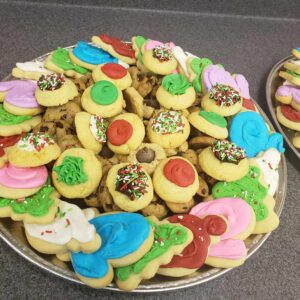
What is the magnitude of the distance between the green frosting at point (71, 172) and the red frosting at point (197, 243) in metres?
0.22

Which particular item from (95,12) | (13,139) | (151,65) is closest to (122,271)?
(13,139)

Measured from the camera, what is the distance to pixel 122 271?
2.49ft

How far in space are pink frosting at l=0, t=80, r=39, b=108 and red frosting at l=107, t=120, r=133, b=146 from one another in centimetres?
23

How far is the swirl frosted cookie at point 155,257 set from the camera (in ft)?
2.44

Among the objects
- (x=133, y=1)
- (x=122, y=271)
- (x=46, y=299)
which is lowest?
(x=46, y=299)

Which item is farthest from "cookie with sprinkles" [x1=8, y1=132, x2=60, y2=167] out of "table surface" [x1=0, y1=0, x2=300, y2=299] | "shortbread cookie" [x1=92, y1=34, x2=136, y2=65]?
"table surface" [x1=0, y1=0, x2=300, y2=299]

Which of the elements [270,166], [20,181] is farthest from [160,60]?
[20,181]

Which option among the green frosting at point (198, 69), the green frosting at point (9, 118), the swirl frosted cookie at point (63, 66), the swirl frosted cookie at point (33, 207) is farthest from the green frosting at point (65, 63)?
the swirl frosted cookie at point (33, 207)

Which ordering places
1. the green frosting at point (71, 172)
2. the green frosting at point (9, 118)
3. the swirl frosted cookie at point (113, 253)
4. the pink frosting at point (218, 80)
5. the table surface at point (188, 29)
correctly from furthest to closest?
the table surface at point (188, 29)
the pink frosting at point (218, 80)
the green frosting at point (9, 118)
the green frosting at point (71, 172)
the swirl frosted cookie at point (113, 253)

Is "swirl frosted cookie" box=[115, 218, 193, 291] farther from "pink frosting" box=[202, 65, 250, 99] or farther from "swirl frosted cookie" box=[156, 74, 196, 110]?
"pink frosting" box=[202, 65, 250, 99]

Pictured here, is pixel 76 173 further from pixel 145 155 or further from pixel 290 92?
pixel 290 92

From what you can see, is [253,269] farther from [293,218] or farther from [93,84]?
[93,84]

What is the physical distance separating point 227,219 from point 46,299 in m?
0.46

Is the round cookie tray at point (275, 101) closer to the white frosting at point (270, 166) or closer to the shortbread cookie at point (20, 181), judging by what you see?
the white frosting at point (270, 166)
